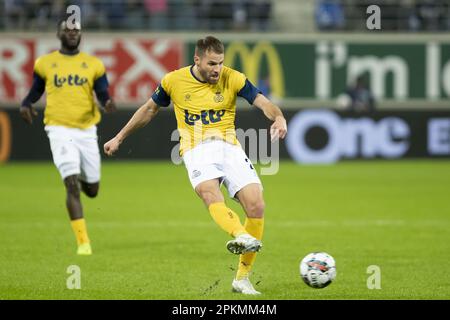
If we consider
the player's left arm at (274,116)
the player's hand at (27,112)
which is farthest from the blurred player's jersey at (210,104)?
the player's hand at (27,112)

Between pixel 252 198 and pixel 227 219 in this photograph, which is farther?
pixel 252 198

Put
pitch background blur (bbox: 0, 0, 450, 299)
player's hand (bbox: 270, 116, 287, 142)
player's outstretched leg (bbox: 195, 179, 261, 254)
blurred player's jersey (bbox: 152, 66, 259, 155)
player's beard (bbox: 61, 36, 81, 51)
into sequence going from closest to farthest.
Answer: player's outstretched leg (bbox: 195, 179, 261, 254), player's hand (bbox: 270, 116, 287, 142), blurred player's jersey (bbox: 152, 66, 259, 155), player's beard (bbox: 61, 36, 81, 51), pitch background blur (bbox: 0, 0, 450, 299)

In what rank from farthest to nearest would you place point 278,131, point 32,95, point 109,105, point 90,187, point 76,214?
point 90,187
point 32,95
point 109,105
point 76,214
point 278,131

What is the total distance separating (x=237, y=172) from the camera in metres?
8.63

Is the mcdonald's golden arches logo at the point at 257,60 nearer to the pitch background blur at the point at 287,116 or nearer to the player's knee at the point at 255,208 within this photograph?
the pitch background blur at the point at 287,116

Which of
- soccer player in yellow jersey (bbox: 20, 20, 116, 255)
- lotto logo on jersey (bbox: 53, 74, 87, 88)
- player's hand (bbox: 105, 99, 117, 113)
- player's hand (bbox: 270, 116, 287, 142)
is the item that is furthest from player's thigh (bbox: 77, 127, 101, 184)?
player's hand (bbox: 270, 116, 287, 142)

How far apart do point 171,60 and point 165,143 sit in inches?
117

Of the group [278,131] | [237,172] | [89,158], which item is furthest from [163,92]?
[89,158]

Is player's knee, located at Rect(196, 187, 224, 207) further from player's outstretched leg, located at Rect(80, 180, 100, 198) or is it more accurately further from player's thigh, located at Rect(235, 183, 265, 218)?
player's outstretched leg, located at Rect(80, 180, 100, 198)

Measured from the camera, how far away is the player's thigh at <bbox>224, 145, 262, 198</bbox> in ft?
28.2

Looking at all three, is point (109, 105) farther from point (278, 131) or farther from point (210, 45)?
point (278, 131)

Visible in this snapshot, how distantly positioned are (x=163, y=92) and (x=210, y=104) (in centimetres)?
49
